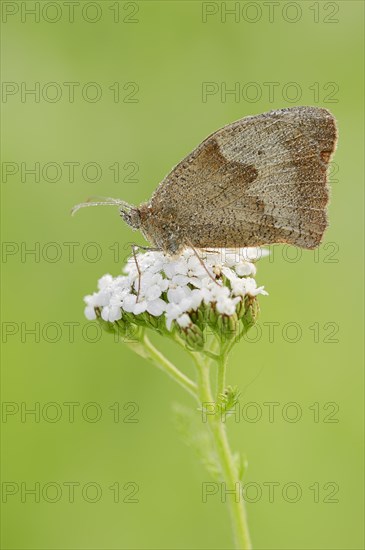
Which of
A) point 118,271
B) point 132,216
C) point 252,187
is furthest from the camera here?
point 118,271

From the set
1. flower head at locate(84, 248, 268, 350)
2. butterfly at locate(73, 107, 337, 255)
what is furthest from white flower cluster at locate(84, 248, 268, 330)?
butterfly at locate(73, 107, 337, 255)

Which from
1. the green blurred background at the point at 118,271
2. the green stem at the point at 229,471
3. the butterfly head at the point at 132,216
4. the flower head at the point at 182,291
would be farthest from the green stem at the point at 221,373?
the butterfly head at the point at 132,216

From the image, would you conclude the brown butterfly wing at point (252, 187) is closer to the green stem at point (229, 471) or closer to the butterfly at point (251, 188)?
the butterfly at point (251, 188)

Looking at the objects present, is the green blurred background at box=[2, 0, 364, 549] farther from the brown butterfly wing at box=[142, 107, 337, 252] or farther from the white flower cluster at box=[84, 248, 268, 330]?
the brown butterfly wing at box=[142, 107, 337, 252]

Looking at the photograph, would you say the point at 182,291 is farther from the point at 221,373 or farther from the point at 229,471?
the point at 229,471


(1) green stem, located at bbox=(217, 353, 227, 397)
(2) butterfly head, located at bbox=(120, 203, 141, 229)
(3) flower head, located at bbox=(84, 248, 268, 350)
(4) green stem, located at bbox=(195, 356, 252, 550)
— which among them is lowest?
(4) green stem, located at bbox=(195, 356, 252, 550)

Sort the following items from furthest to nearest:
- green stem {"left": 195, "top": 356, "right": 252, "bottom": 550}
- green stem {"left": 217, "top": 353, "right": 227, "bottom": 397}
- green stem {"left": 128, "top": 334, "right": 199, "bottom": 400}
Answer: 1. green stem {"left": 128, "top": 334, "right": 199, "bottom": 400}
2. green stem {"left": 217, "top": 353, "right": 227, "bottom": 397}
3. green stem {"left": 195, "top": 356, "right": 252, "bottom": 550}

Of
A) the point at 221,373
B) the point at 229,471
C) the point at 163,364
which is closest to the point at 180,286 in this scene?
the point at 163,364
